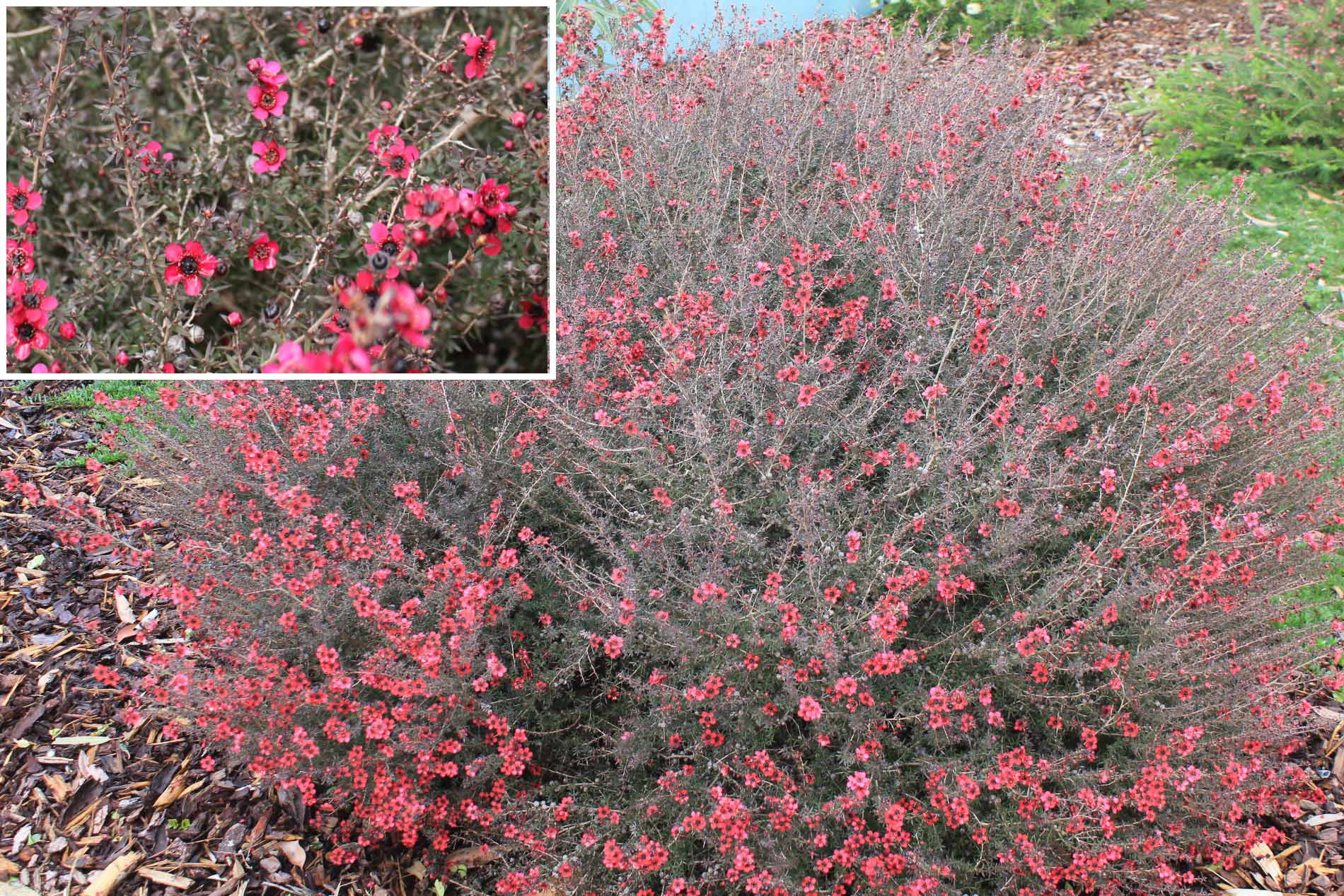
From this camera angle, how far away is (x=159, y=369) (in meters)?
2.22

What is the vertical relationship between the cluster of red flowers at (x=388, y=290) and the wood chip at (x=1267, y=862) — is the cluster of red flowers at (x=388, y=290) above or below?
above

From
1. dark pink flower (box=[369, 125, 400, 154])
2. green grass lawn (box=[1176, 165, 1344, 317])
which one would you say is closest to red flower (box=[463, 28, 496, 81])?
dark pink flower (box=[369, 125, 400, 154])

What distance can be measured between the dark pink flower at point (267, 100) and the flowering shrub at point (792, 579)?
879 mm

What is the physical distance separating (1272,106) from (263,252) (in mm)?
6754

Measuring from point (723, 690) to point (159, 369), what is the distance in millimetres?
1524

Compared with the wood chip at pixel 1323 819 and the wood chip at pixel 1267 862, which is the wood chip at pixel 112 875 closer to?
the wood chip at pixel 1267 862

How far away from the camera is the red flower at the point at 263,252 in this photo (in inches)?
85.7

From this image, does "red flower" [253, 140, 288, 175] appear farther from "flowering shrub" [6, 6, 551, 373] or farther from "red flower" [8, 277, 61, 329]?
"red flower" [8, 277, 61, 329]

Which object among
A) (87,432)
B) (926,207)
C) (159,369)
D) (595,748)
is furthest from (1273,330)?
(87,432)

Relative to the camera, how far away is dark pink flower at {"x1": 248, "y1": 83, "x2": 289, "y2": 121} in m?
2.21

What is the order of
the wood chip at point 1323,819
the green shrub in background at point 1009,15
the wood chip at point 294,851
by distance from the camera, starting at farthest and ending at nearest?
1. the green shrub in background at point 1009,15
2. the wood chip at point 1323,819
3. the wood chip at point 294,851

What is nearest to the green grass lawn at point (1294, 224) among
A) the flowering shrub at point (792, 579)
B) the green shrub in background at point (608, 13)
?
the flowering shrub at point (792, 579)

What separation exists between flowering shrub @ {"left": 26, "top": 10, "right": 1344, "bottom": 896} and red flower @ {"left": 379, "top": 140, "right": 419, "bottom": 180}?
82 cm

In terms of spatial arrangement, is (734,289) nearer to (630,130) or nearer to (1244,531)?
(630,130)
